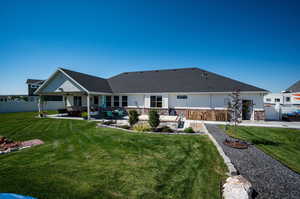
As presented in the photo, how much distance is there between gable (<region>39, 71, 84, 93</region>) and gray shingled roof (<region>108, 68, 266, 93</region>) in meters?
5.18

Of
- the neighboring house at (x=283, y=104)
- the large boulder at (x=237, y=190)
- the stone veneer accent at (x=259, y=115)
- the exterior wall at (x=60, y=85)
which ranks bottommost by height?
the large boulder at (x=237, y=190)

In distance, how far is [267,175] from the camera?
3.57 metres

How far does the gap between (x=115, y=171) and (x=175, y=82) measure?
45.6 feet

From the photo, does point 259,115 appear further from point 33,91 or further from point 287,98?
point 33,91

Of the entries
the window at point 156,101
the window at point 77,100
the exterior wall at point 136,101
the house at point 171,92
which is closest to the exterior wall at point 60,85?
the house at point 171,92

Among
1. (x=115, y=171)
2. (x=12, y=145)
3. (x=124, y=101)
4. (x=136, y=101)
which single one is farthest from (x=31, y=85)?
(x=115, y=171)

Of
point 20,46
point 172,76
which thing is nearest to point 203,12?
point 172,76

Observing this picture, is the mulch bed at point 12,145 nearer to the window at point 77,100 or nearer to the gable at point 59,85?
the gable at point 59,85

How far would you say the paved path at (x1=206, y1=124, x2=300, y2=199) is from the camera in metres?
2.89

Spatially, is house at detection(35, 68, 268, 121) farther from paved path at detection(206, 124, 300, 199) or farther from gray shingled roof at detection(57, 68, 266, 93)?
paved path at detection(206, 124, 300, 199)

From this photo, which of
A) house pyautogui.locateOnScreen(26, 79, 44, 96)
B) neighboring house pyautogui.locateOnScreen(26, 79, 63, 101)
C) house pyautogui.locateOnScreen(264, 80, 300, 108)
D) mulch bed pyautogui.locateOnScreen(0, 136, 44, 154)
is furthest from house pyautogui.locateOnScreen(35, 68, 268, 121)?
house pyautogui.locateOnScreen(26, 79, 44, 96)

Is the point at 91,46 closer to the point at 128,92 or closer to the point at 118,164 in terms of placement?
the point at 128,92

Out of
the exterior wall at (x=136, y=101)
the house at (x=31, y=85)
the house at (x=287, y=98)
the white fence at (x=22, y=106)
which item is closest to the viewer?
the exterior wall at (x=136, y=101)

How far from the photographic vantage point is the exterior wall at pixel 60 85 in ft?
46.3
